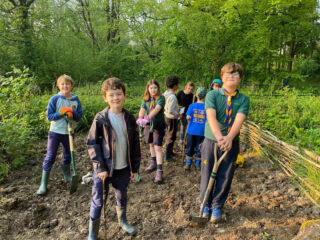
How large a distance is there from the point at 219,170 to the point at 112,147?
1.24 m

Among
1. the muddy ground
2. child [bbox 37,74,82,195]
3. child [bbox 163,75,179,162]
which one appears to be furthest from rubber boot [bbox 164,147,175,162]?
child [bbox 37,74,82,195]

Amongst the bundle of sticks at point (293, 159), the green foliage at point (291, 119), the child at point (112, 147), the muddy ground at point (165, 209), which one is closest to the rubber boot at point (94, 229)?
the child at point (112, 147)

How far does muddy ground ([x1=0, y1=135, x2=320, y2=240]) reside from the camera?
97.3 inches

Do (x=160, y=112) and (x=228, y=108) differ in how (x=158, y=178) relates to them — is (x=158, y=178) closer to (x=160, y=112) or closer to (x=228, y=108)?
(x=160, y=112)

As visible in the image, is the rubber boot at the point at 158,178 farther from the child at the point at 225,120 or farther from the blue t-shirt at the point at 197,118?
the child at the point at 225,120

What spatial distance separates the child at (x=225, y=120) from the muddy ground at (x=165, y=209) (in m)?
0.50

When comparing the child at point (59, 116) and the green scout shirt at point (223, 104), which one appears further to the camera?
the child at point (59, 116)

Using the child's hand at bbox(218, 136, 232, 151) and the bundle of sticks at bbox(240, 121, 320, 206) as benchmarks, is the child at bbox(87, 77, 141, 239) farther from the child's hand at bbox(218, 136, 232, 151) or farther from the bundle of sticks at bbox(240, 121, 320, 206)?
the bundle of sticks at bbox(240, 121, 320, 206)

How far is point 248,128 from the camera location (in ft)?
16.4

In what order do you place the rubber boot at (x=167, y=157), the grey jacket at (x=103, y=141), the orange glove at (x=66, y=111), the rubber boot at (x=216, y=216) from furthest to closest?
1. the rubber boot at (x=167, y=157)
2. the orange glove at (x=66, y=111)
3. the rubber boot at (x=216, y=216)
4. the grey jacket at (x=103, y=141)

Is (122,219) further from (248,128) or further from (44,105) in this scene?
(44,105)

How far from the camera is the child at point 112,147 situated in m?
2.18

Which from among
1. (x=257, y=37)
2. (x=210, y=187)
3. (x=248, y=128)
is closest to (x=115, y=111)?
(x=210, y=187)

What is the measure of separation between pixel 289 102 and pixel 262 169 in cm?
240
